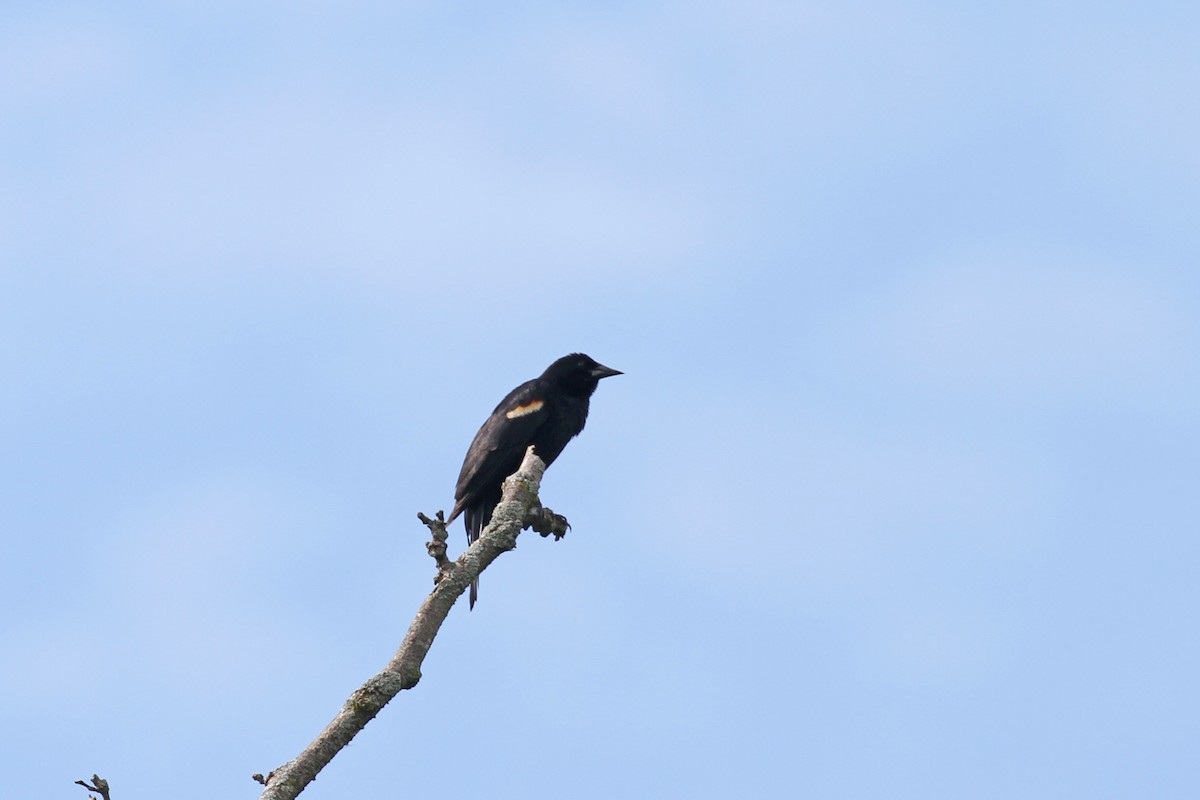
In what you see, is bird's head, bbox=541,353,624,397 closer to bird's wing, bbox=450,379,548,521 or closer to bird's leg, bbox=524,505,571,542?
bird's wing, bbox=450,379,548,521

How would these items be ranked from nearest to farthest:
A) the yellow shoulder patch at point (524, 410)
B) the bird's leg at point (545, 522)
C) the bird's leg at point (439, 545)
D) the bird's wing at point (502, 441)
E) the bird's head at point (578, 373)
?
the bird's leg at point (439, 545) → the bird's leg at point (545, 522) → the bird's wing at point (502, 441) → the yellow shoulder patch at point (524, 410) → the bird's head at point (578, 373)

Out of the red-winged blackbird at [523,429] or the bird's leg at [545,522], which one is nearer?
the bird's leg at [545,522]

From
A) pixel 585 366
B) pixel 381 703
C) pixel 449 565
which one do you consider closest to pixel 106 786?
pixel 381 703

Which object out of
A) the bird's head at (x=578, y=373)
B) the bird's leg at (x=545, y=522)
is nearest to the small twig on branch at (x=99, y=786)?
the bird's leg at (x=545, y=522)

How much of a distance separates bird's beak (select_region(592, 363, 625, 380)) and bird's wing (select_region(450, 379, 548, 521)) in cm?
54

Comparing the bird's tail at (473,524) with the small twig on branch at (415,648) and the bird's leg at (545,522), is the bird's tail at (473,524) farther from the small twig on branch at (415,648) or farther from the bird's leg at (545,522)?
the small twig on branch at (415,648)

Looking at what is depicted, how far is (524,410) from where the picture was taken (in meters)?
11.3

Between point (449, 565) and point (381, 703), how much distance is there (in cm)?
67

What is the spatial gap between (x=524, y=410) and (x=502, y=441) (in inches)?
21.5

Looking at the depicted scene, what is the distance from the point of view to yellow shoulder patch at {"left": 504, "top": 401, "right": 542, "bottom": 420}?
11.3 m

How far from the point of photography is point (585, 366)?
40.0 feet

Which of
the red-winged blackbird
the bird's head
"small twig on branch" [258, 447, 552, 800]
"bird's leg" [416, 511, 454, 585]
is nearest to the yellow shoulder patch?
the red-winged blackbird

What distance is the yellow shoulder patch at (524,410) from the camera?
11.3 m

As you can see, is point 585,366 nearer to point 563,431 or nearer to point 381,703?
point 563,431
